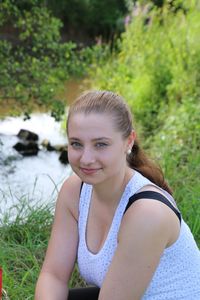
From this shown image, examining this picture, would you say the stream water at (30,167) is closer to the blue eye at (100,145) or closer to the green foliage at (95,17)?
the blue eye at (100,145)

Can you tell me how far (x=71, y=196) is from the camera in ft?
5.54

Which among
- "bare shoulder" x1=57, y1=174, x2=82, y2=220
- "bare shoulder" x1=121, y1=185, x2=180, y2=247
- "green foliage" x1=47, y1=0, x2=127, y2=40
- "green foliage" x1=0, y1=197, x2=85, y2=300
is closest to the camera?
"bare shoulder" x1=121, y1=185, x2=180, y2=247

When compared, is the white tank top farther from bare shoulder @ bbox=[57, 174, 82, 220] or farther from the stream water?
the stream water

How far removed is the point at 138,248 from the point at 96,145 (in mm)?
282

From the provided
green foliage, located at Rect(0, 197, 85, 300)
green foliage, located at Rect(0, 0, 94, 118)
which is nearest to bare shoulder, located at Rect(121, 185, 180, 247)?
green foliage, located at Rect(0, 197, 85, 300)

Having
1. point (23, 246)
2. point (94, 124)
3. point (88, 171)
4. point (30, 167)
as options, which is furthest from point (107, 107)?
point (30, 167)

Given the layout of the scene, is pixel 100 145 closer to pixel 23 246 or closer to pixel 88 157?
pixel 88 157

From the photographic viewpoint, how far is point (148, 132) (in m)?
5.20

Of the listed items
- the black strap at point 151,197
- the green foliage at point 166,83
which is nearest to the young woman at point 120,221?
the black strap at point 151,197

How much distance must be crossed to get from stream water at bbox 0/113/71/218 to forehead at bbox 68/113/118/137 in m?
1.76

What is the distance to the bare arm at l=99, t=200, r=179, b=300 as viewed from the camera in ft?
4.54

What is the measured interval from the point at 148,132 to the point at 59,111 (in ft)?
3.15

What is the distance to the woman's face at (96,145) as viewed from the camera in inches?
57.6

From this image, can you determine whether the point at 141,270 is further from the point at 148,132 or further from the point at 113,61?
the point at 113,61
